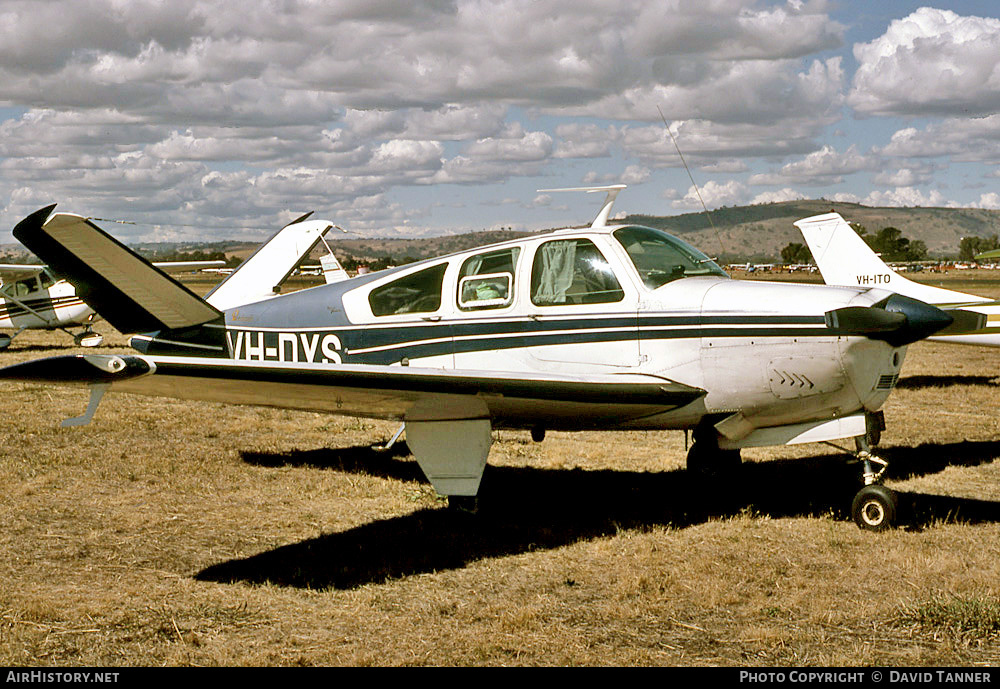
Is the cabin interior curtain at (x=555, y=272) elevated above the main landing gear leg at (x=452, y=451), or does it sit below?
above

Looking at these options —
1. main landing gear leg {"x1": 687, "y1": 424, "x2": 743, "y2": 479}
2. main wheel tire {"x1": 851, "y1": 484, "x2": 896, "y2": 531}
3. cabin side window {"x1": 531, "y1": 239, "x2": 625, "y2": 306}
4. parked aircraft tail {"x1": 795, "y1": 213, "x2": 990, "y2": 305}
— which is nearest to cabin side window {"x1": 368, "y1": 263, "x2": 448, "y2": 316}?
cabin side window {"x1": 531, "y1": 239, "x2": 625, "y2": 306}

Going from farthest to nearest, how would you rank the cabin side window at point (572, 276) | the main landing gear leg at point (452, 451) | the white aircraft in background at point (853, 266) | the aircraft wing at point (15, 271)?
the aircraft wing at point (15, 271), the white aircraft in background at point (853, 266), the cabin side window at point (572, 276), the main landing gear leg at point (452, 451)

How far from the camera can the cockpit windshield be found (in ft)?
22.3

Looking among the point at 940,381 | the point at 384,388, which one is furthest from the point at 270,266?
the point at 940,381

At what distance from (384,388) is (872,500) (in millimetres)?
4097

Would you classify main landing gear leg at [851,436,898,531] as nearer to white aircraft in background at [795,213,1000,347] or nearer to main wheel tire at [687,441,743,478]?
main wheel tire at [687,441,743,478]

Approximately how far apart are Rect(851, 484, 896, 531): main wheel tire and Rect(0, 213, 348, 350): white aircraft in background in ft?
22.1

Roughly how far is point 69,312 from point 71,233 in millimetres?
20493

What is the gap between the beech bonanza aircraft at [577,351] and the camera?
6.02 meters

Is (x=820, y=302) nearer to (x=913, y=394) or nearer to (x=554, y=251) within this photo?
(x=554, y=251)

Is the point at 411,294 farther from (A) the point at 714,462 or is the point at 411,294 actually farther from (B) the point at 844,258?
(B) the point at 844,258

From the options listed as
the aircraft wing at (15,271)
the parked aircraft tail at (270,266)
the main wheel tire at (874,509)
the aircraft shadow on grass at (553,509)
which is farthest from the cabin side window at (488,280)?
the aircraft wing at (15,271)

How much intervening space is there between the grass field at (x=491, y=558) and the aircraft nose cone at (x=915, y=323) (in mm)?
1583

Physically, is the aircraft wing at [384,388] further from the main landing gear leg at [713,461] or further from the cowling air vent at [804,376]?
the main landing gear leg at [713,461]
